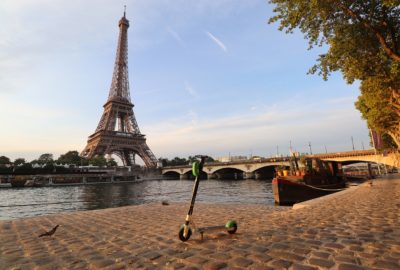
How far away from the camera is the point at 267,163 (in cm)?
7594

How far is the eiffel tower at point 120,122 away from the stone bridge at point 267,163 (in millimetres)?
22443

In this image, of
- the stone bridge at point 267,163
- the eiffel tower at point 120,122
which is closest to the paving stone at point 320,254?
the stone bridge at point 267,163

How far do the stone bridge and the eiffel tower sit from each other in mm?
22443

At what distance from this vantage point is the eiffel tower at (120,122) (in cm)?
8527

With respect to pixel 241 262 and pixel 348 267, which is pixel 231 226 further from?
pixel 348 267

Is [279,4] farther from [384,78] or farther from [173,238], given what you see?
[173,238]

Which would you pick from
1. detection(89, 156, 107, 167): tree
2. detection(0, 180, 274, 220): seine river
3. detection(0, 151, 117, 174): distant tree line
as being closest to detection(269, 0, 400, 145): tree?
detection(0, 180, 274, 220): seine river

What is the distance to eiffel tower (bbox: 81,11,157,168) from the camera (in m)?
85.3

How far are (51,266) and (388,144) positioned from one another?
59.1 m

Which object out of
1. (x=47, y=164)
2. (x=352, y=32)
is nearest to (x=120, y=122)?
(x=47, y=164)

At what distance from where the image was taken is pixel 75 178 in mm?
72250

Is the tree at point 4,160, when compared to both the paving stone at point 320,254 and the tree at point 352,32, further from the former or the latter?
the paving stone at point 320,254

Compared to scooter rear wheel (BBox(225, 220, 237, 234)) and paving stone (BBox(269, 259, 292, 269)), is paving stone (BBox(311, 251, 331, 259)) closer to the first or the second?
paving stone (BBox(269, 259, 292, 269))

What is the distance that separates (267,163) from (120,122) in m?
61.9
